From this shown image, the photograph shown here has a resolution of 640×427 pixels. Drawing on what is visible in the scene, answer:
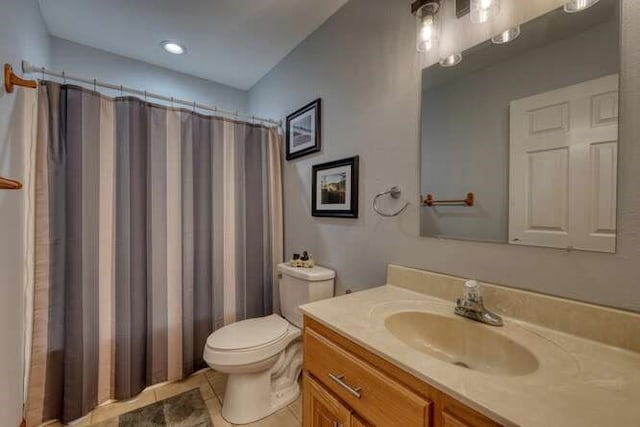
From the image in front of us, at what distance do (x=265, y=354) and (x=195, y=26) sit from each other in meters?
2.10

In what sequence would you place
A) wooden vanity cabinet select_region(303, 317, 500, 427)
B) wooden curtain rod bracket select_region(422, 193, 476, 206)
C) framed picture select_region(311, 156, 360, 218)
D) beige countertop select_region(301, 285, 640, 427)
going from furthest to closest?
framed picture select_region(311, 156, 360, 218)
wooden curtain rod bracket select_region(422, 193, 476, 206)
wooden vanity cabinet select_region(303, 317, 500, 427)
beige countertop select_region(301, 285, 640, 427)

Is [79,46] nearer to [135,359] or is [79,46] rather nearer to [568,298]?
[135,359]

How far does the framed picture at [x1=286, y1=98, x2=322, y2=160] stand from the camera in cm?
182

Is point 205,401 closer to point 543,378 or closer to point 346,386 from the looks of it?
point 346,386

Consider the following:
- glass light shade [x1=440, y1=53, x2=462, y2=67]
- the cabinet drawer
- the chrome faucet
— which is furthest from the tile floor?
glass light shade [x1=440, y1=53, x2=462, y2=67]

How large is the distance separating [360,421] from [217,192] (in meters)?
1.63

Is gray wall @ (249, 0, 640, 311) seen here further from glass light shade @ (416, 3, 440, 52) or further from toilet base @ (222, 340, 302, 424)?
toilet base @ (222, 340, 302, 424)

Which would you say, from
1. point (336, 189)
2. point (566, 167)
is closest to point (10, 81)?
point (336, 189)

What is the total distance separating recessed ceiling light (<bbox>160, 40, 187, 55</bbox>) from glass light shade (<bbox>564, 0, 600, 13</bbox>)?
7.34ft

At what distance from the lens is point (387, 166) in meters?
1.37

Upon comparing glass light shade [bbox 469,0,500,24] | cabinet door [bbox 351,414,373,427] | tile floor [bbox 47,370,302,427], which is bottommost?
tile floor [bbox 47,370,302,427]

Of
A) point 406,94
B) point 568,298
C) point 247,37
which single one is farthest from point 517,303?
point 247,37

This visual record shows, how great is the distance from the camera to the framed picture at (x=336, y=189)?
1550 mm

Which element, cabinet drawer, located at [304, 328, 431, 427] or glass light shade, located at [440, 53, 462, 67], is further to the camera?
glass light shade, located at [440, 53, 462, 67]
